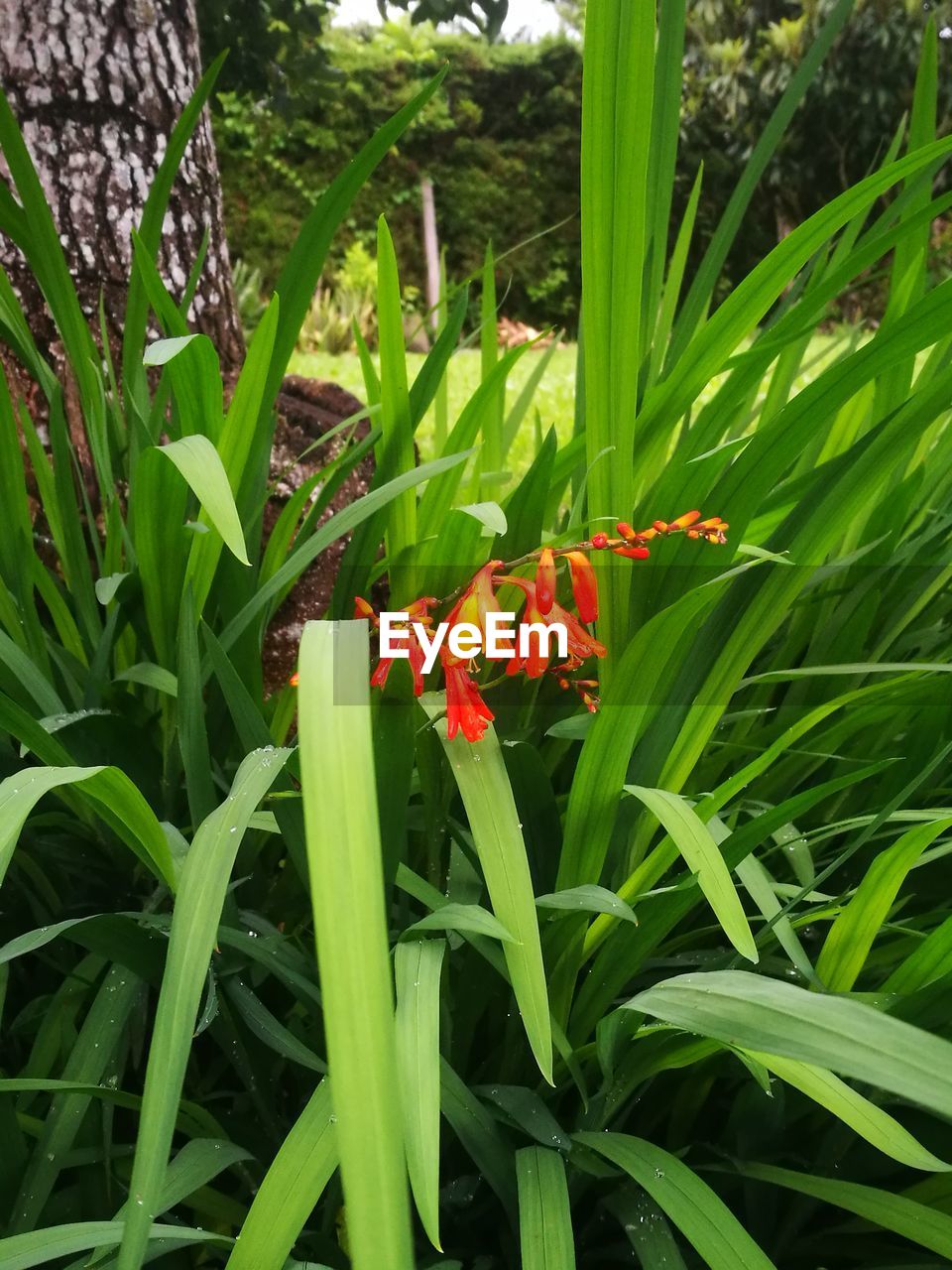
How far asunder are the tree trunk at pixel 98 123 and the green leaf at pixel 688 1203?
1088 millimetres

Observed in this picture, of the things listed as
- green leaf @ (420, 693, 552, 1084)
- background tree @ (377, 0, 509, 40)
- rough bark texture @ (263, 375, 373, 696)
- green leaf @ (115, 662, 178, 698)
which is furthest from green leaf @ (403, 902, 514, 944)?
background tree @ (377, 0, 509, 40)

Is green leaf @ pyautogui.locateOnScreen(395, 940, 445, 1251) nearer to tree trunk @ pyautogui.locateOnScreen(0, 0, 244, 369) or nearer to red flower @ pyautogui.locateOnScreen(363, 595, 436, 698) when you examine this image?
red flower @ pyautogui.locateOnScreen(363, 595, 436, 698)

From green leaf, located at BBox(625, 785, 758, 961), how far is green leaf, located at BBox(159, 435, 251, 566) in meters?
0.20

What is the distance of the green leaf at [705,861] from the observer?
14.4 inches

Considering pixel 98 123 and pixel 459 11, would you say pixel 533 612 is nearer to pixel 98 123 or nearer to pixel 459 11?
pixel 98 123

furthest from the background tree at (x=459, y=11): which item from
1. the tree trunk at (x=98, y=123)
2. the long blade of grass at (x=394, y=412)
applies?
the long blade of grass at (x=394, y=412)

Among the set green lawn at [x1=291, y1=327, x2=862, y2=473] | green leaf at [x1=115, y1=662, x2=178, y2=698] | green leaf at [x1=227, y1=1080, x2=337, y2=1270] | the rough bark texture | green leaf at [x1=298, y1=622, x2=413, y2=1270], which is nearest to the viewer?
green leaf at [x1=298, y1=622, x2=413, y2=1270]

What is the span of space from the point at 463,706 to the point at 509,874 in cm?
7

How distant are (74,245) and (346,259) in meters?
6.95

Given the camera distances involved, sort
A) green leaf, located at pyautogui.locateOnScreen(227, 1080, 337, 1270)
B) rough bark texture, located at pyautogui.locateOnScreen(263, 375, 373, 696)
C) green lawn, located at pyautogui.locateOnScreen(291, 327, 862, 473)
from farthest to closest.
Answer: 1. green lawn, located at pyautogui.locateOnScreen(291, 327, 862, 473)
2. rough bark texture, located at pyautogui.locateOnScreen(263, 375, 373, 696)
3. green leaf, located at pyautogui.locateOnScreen(227, 1080, 337, 1270)

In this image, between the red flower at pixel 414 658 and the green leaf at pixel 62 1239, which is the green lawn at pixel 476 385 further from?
the green leaf at pixel 62 1239

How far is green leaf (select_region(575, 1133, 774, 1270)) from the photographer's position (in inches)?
14.1

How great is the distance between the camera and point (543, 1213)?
0.37 m

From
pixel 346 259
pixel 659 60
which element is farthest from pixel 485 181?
pixel 659 60
